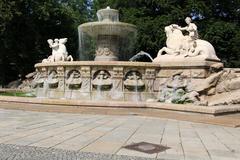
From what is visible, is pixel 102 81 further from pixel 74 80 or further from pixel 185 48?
pixel 185 48

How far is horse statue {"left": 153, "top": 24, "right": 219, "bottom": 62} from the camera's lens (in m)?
16.2

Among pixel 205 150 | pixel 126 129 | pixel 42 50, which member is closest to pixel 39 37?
pixel 42 50

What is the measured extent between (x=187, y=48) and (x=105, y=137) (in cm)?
832

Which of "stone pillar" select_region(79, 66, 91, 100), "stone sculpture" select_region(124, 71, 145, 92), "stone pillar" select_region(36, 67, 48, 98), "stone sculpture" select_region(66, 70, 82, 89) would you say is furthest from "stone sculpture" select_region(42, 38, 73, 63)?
"stone sculpture" select_region(124, 71, 145, 92)

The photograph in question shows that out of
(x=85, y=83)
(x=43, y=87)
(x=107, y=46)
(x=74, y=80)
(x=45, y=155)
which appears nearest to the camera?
(x=45, y=155)

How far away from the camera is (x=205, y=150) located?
26.7 feet

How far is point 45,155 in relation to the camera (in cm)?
736

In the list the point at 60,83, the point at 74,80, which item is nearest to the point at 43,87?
the point at 60,83

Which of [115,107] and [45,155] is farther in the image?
[115,107]

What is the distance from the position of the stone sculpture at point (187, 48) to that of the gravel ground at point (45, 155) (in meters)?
9.37

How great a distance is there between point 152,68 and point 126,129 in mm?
6184

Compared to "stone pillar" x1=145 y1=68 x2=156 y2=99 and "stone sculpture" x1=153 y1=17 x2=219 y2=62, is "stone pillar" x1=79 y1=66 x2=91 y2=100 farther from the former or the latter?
"stone sculpture" x1=153 y1=17 x2=219 y2=62

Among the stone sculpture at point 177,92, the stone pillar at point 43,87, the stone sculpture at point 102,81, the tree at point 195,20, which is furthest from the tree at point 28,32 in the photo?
the stone sculpture at point 177,92

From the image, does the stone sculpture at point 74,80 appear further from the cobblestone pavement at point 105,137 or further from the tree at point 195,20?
the tree at point 195,20
